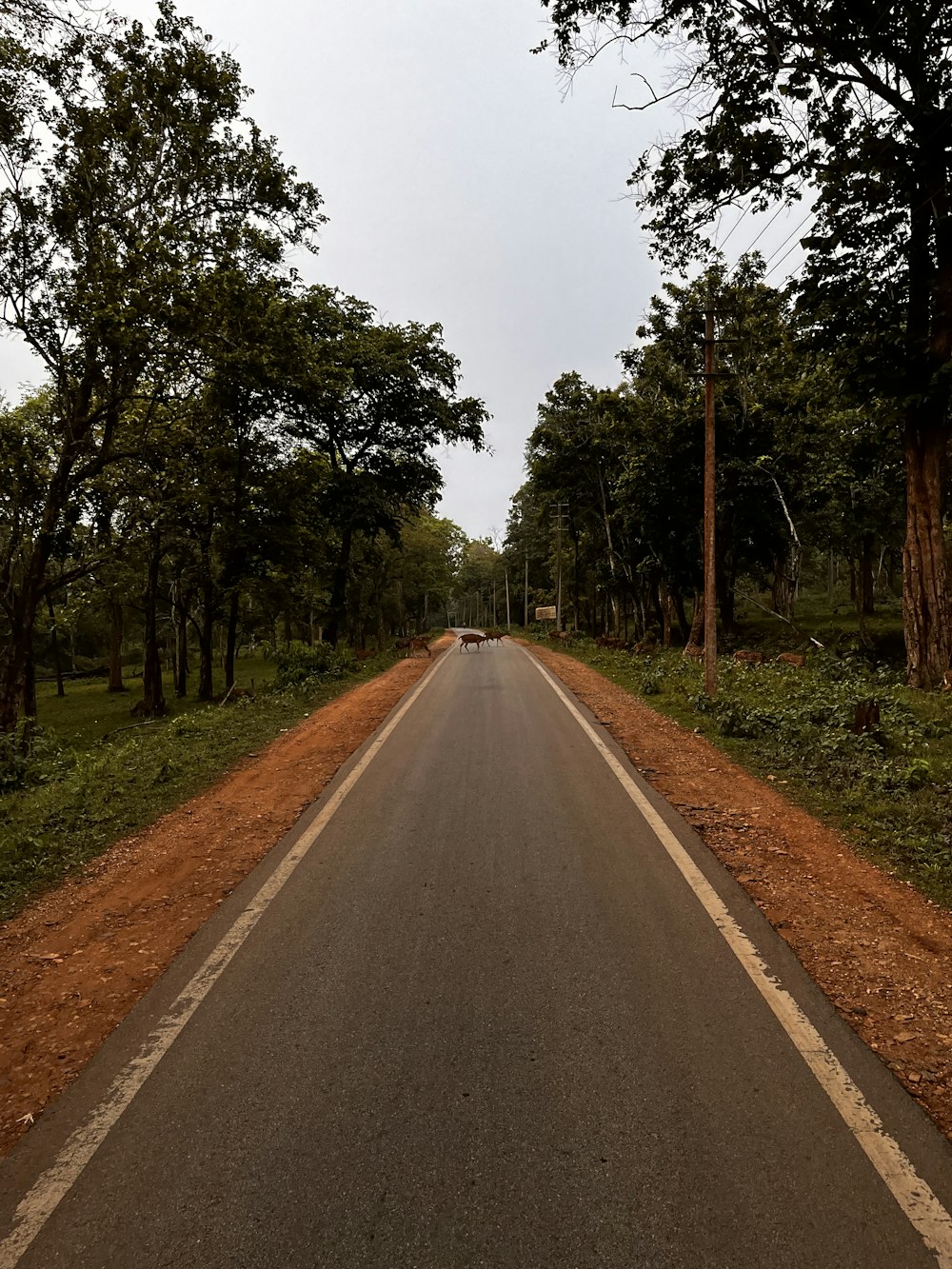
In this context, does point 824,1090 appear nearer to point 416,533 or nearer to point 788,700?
point 788,700

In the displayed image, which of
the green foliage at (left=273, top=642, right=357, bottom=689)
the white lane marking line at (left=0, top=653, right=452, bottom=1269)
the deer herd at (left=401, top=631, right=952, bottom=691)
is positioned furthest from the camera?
the green foliage at (left=273, top=642, right=357, bottom=689)

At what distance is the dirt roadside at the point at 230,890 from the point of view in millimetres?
3281

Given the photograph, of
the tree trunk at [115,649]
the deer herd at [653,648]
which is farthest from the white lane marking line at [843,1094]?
the tree trunk at [115,649]

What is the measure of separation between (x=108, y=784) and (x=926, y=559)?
1529 cm

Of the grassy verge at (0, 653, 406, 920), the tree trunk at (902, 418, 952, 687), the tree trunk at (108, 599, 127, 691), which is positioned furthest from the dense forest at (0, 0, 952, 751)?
the tree trunk at (108, 599, 127, 691)

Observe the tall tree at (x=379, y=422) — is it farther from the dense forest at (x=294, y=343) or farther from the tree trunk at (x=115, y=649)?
the tree trunk at (x=115, y=649)

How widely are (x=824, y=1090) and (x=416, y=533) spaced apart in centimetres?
4137

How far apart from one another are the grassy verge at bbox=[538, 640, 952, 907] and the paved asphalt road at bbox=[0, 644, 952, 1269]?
2327 mm

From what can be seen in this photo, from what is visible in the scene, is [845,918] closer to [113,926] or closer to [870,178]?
[113,926]

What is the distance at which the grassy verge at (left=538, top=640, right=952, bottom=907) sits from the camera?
5.83m

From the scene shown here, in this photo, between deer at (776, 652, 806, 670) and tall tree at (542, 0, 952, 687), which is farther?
deer at (776, 652, 806, 670)

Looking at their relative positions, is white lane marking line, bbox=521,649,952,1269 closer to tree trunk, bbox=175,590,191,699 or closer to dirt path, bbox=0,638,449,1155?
dirt path, bbox=0,638,449,1155

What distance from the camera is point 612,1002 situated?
3520mm

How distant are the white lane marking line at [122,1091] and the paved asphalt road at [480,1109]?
21 mm
